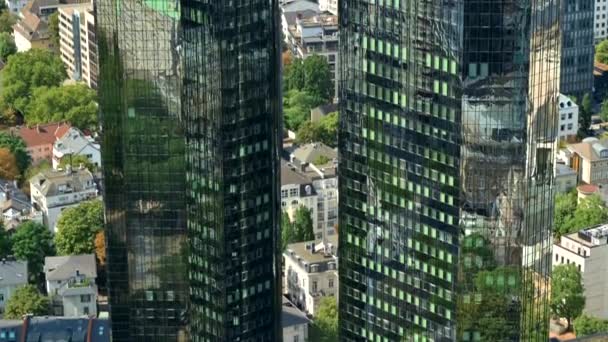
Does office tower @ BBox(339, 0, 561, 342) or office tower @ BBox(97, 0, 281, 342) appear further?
office tower @ BBox(97, 0, 281, 342)

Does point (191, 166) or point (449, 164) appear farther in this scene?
point (191, 166)

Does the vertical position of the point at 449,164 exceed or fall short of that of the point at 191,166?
it exceeds it

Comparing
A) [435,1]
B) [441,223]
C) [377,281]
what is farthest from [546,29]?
[377,281]

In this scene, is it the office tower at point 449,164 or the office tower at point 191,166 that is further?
the office tower at point 191,166
